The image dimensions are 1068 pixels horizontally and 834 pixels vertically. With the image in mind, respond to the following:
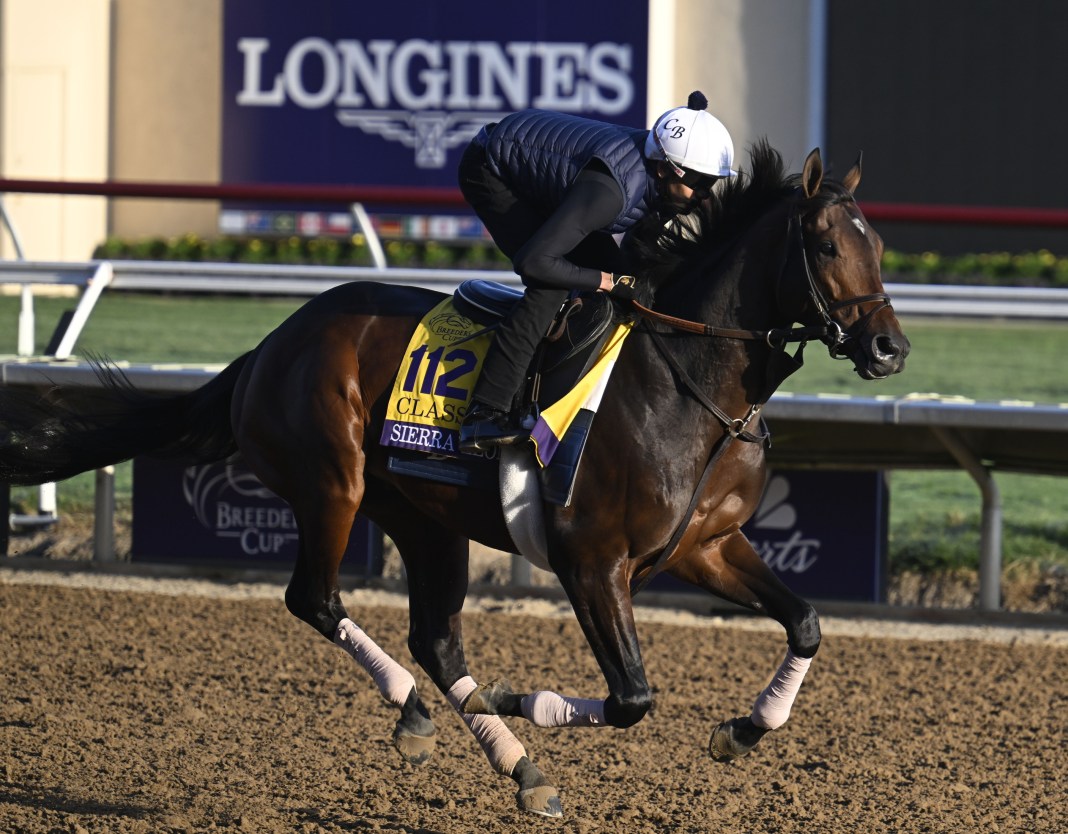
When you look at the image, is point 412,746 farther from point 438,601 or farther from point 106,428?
point 106,428

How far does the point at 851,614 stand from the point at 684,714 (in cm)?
154

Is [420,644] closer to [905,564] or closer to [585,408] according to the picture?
[585,408]

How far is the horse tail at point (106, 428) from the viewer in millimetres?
4441

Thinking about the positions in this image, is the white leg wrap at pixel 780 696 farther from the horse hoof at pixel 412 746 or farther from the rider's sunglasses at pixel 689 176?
the rider's sunglasses at pixel 689 176

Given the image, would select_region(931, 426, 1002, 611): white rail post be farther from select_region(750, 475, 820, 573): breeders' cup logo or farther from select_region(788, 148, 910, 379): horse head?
select_region(788, 148, 910, 379): horse head

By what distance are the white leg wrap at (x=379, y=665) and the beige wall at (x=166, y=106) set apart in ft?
43.2

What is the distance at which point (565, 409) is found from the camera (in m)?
3.58

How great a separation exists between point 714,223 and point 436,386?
823mm

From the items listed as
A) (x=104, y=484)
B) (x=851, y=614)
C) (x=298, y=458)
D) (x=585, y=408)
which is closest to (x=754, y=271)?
(x=585, y=408)

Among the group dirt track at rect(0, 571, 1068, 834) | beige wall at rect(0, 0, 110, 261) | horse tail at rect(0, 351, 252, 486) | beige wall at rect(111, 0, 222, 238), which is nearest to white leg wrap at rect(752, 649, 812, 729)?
dirt track at rect(0, 571, 1068, 834)

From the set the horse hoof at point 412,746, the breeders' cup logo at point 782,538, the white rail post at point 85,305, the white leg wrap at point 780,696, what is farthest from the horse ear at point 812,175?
the white rail post at point 85,305

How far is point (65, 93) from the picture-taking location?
15.5 meters

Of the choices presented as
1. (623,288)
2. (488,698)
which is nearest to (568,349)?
(623,288)

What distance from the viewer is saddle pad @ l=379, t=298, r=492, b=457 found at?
3.80m
